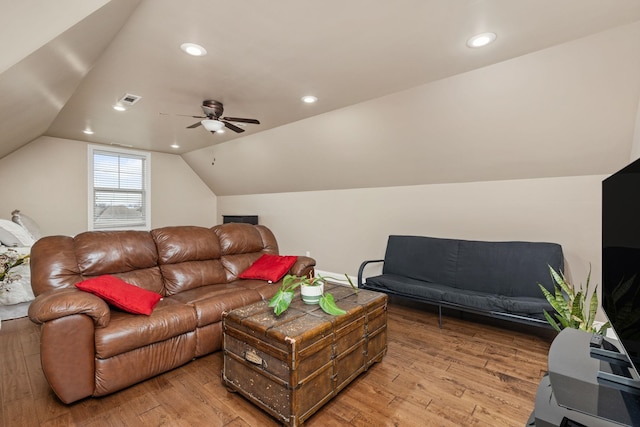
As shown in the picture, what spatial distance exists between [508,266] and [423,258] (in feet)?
3.02

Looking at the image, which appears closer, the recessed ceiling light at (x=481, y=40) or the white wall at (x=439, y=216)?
the recessed ceiling light at (x=481, y=40)

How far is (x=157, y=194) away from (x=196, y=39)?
5.01m

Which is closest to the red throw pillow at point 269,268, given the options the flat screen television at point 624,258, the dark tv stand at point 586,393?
the dark tv stand at point 586,393

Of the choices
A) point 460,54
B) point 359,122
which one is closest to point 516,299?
point 460,54

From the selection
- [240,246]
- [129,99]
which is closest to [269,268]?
[240,246]

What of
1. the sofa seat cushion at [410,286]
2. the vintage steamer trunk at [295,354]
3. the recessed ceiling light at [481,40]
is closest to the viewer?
the vintage steamer trunk at [295,354]

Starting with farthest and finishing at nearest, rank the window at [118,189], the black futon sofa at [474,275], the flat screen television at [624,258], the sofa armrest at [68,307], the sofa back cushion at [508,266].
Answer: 1. the window at [118,189]
2. the sofa back cushion at [508,266]
3. the black futon sofa at [474,275]
4. the sofa armrest at [68,307]
5. the flat screen television at [624,258]

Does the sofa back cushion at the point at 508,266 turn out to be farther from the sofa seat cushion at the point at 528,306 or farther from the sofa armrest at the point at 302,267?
the sofa armrest at the point at 302,267

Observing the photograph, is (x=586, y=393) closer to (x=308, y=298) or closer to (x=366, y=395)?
(x=366, y=395)

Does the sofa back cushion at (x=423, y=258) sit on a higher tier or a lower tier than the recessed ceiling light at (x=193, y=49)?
lower

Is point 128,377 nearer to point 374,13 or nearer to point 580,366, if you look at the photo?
point 580,366

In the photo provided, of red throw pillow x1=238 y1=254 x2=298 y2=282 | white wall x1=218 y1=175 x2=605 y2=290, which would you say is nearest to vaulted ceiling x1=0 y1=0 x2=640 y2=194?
white wall x1=218 y1=175 x2=605 y2=290

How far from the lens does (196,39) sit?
216 cm

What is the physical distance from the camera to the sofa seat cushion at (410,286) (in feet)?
10.5
